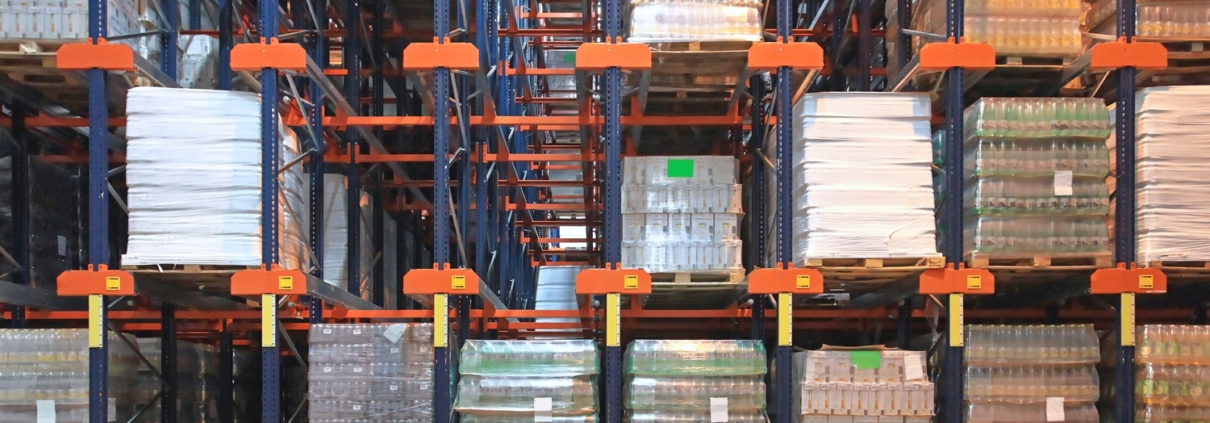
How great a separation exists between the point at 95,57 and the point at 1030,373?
29.6ft

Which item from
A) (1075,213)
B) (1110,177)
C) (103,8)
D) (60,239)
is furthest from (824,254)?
(60,239)

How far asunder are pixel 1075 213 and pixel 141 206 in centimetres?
852

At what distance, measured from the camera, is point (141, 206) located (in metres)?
9.02

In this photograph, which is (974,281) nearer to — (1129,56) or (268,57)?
(1129,56)

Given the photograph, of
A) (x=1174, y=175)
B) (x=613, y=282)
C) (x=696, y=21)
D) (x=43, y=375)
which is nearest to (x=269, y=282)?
(x=43, y=375)

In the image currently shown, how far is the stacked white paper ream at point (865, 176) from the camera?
30.3 ft

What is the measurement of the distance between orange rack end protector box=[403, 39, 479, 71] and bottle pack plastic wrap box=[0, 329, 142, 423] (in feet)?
12.2

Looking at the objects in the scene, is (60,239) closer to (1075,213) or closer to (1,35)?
(1,35)

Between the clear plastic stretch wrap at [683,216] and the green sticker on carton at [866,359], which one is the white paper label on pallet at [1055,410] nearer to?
the green sticker on carton at [866,359]

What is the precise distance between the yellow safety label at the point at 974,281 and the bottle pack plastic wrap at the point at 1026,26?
2.22m

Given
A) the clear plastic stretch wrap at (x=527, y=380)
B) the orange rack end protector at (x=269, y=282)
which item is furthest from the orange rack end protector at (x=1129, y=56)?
the orange rack end protector at (x=269, y=282)

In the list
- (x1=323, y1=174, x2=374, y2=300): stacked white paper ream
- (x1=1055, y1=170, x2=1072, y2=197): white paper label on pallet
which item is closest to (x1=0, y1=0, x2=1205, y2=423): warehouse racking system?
(x1=323, y1=174, x2=374, y2=300): stacked white paper ream

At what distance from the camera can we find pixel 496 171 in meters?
13.6

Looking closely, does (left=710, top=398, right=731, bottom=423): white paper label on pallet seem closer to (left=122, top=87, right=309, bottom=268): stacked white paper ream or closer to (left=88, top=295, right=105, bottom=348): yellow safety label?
(left=122, top=87, right=309, bottom=268): stacked white paper ream
